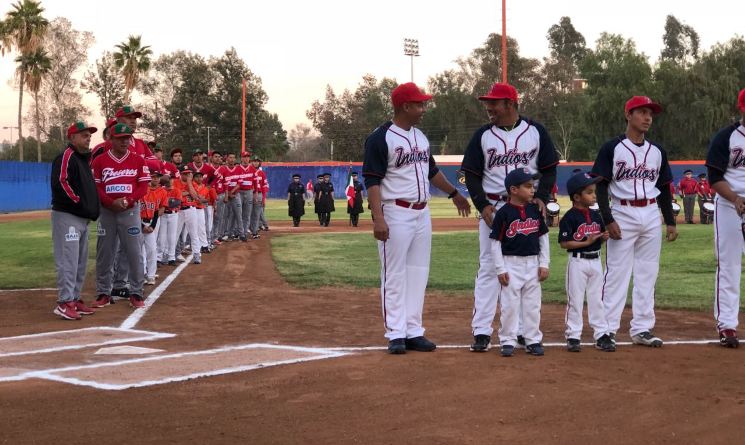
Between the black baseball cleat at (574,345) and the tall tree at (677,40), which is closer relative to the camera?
the black baseball cleat at (574,345)

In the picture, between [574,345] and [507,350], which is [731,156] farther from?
[507,350]

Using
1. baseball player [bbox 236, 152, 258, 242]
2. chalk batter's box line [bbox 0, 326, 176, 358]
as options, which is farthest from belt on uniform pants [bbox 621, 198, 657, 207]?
baseball player [bbox 236, 152, 258, 242]

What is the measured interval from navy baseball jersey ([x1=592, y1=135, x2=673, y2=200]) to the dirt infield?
4.22 feet

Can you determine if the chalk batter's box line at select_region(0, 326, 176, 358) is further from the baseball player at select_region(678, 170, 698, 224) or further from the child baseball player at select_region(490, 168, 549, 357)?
the baseball player at select_region(678, 170, 698, 224)

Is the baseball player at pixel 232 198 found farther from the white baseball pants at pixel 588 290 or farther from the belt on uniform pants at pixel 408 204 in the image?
the white baseball pants at pixel 588 290

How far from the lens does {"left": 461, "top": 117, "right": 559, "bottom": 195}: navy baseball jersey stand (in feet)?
22.3

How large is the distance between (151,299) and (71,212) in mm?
1875

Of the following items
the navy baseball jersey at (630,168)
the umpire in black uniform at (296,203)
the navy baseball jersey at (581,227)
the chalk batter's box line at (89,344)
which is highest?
the navy baseball jersey at (630,168)

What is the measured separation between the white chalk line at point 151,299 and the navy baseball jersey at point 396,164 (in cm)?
311

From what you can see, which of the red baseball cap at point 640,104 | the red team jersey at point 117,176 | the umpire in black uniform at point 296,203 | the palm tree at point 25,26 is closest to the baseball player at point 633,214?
the red baseball cap at point 640,104

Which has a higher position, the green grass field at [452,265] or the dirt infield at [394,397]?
the dirt infield at [394,397]

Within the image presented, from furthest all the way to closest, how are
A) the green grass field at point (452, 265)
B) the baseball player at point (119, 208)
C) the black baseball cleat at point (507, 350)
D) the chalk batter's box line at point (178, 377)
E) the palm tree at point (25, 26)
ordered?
the palm tree at point (25, 26) → the green grass field at point (452, 265) → the baseball player at point (119, 208) → the black baseball cleat at point (507, 350) → the chalk batter's box line at point (178, 377)

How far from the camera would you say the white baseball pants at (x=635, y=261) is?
7008 millimetres

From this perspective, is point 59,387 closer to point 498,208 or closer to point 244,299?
point 498,208
